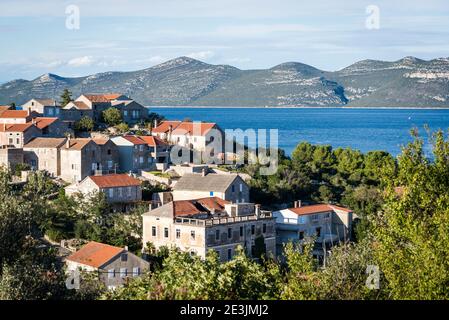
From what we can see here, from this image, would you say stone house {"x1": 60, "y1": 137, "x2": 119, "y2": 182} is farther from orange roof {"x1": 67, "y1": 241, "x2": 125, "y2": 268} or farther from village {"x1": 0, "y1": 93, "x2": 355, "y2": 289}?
orange roof {"x1": 67, "y1": 241, "x2": 125, "y2": 268}

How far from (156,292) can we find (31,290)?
31.2 ft

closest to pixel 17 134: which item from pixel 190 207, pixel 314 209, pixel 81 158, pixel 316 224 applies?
pixel 81 158

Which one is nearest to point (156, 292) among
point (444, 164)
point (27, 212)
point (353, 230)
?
point (444, 164)

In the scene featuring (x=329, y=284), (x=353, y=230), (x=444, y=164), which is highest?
(x=444, y=164)

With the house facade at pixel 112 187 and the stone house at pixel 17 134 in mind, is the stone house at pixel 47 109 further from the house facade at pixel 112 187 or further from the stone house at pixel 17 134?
the house facade at pixel 112 187

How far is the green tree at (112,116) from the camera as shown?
7006cm

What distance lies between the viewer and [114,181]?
5022 centimetres

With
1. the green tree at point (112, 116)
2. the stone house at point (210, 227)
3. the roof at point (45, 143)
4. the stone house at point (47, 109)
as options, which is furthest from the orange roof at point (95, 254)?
the green tree at point (112, 116)

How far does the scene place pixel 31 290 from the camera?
27.2m

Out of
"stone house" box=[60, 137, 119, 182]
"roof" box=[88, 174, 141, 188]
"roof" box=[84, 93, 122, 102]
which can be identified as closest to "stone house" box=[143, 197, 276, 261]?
"roof" box=[88, 174, 141, 188]

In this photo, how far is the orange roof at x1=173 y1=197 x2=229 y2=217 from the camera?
43953 millimetres

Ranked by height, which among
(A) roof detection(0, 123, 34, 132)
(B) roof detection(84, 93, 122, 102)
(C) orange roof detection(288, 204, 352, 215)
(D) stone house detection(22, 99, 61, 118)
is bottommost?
(C) orange roof detection(288, 204, 352, 215)
